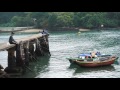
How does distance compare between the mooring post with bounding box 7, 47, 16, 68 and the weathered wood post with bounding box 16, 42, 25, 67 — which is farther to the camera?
the weathered wood post with bounding box 16, 42, 25, 67

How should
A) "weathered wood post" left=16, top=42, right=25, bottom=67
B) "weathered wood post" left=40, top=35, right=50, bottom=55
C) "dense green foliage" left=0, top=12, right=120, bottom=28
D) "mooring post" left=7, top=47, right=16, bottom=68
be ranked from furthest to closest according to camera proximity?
"dense green foliage" left=0, top=12, right=120, bottom=28 → "weathered wood post" left=40, top=35, right=50, bottom=55 → "weathered wood post" left=16, top=42, right=25, bottom=67 → "mooring post" left=7, top=47, right=16, bottom=68

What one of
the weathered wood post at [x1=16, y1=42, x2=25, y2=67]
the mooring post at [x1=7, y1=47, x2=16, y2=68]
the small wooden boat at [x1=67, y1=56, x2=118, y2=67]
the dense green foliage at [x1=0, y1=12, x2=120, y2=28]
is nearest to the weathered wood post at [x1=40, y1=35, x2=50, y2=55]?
the small wooden boat at [x1=67, y1=56, x2=118, y2=67]

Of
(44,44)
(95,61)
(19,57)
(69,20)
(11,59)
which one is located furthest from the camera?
(69,20)

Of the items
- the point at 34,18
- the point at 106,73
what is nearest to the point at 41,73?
the point at 106,73

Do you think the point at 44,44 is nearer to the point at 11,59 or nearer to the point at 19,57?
the point at 19,57

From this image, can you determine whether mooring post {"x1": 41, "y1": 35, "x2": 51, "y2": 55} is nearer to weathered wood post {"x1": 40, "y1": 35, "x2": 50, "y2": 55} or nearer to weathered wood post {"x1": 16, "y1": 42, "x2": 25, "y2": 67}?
weathered wood post {"x1": 40, "y1": 35, "x2": 50, "y2": 55}

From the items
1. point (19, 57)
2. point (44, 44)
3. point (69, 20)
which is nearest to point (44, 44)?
point (44, 44)

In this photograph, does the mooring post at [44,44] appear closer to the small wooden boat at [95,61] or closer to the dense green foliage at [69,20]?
the small wooden boat at [95,61]

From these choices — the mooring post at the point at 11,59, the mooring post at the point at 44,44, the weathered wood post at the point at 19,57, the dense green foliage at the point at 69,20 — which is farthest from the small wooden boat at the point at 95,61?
the dense green foliage at the point at 69,20

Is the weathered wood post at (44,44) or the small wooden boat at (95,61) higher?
the weathered wood post at (44,44)

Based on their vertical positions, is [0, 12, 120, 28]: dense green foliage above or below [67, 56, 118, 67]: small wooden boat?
above

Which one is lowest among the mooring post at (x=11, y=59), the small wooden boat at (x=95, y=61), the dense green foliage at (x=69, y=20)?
the small wooden boat at (x=95, y=61)

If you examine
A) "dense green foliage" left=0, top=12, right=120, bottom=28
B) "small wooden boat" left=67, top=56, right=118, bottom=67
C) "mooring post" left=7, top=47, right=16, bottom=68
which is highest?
"dense green foliage" left=0, top=12, right=120, bottom=28

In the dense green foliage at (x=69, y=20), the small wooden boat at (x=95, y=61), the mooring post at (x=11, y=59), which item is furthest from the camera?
the dense green foliage at (x=69, y=20)
